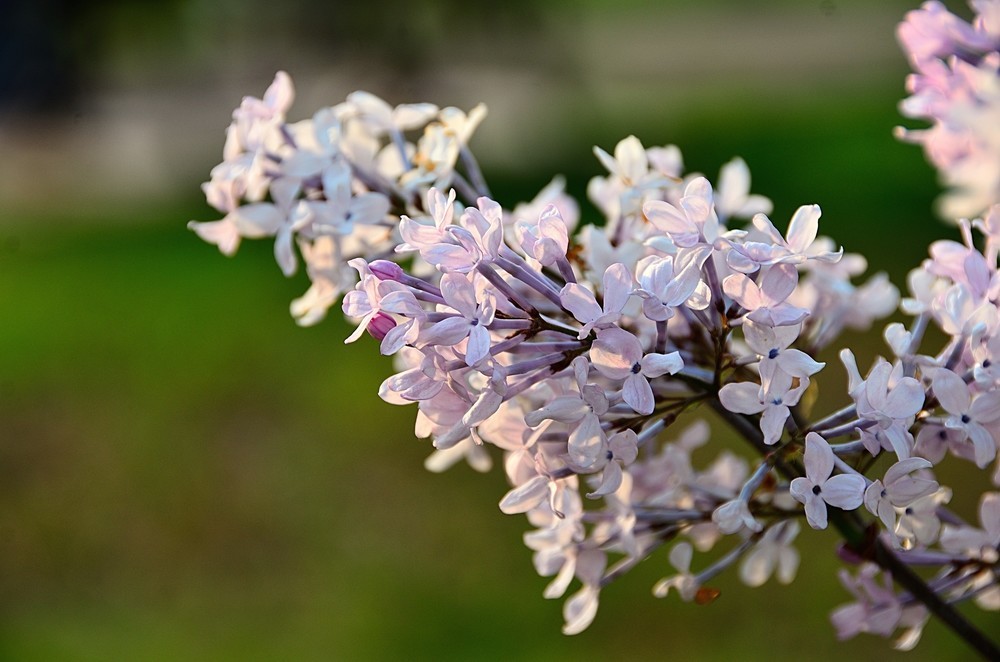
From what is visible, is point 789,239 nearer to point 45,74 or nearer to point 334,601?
point 334,601

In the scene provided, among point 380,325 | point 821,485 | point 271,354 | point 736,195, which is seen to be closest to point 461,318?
point 380,325

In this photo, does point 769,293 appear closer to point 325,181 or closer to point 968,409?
point 968,409

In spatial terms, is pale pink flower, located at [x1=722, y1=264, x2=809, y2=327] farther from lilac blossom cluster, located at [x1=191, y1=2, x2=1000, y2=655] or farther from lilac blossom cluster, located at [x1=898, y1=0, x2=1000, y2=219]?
lilac blossom cluster, located at [x1=898, y1=0, x2=1000, y2=219]

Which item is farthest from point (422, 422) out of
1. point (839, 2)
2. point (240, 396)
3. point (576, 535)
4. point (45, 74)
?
point (839, 2)

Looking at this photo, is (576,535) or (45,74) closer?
(576,535)

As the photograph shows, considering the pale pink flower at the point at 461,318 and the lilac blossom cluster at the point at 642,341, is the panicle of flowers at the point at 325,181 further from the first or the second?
the pale pink flower at the point at 461,318

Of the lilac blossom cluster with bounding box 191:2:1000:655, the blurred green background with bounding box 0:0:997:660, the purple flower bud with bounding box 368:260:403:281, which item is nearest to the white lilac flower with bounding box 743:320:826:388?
the lilac blossom cluster with bounding box 191:2:1000:655
